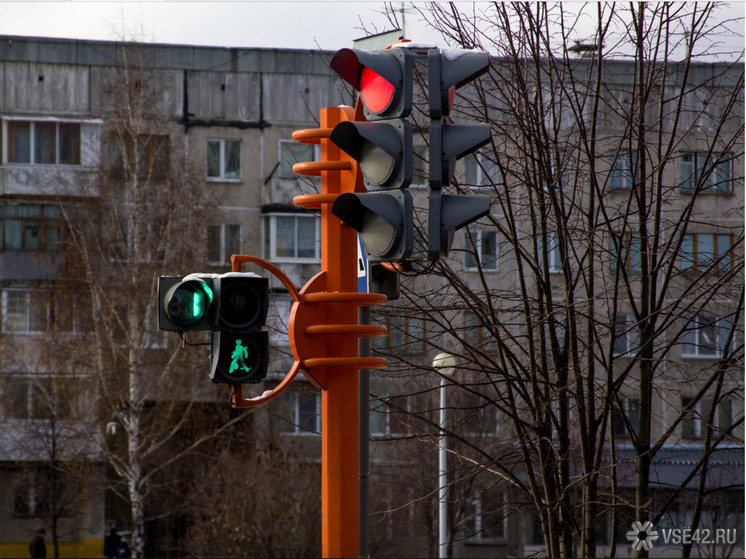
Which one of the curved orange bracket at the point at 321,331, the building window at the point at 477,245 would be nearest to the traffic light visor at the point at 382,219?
the curved orange bracket at the point at 321,331

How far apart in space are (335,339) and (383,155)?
3.86ft

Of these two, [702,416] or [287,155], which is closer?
[702,416]

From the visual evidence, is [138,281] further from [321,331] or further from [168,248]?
[321,331]

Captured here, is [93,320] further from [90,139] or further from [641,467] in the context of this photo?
[641,467]

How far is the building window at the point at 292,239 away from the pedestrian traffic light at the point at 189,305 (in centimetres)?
3190

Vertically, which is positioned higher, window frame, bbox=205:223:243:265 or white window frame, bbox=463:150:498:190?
window frame, bbox=205:223:243:265

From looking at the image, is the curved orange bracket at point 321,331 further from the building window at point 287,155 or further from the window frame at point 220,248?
the building window at point 287,155

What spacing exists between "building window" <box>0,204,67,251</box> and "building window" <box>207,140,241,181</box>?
6094 millimetres

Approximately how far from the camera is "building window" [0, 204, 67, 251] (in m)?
35.3

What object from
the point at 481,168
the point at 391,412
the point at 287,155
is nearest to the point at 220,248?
the point at 287,155

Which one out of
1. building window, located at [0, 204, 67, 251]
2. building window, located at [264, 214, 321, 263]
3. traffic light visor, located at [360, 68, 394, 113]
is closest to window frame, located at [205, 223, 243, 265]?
building window, located at [264, 214, 321, 263]

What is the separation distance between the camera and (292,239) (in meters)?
37.4

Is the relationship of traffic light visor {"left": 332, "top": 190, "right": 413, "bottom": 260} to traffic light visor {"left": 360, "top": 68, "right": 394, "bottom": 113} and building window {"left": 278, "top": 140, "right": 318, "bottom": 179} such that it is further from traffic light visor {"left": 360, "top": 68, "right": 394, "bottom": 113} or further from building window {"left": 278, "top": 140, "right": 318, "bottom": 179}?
building window {"left": 278, "top": 140, "right": 318, "bottom": 179}

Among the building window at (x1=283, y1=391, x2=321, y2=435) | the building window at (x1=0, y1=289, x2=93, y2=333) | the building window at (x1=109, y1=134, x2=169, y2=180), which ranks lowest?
the building window at (x1=283, y1=391, x2=321, y2=435)
